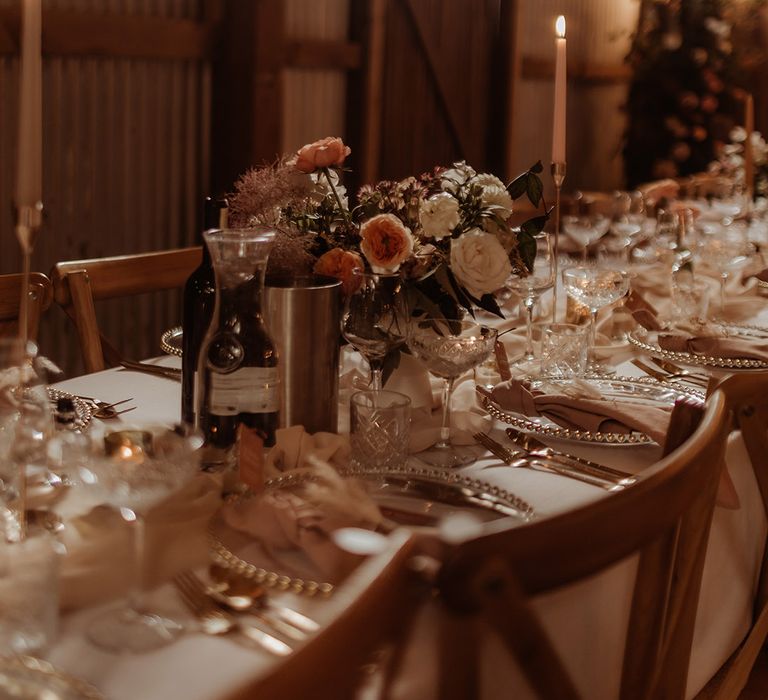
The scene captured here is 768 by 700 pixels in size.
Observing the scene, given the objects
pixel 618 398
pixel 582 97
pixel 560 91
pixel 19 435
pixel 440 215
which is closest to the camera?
pixel 19 435

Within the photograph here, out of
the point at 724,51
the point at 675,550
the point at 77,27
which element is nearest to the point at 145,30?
the point at 77,27

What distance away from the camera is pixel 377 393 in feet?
4.28

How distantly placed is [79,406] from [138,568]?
60 centimetres

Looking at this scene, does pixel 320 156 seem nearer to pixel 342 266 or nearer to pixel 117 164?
pixel 342 266

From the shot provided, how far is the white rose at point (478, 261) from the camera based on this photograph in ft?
4.63

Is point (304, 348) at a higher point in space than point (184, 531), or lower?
higher

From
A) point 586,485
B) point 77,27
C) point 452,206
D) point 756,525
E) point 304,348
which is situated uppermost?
point 77,27

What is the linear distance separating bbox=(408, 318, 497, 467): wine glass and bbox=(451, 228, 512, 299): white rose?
0.20 feet

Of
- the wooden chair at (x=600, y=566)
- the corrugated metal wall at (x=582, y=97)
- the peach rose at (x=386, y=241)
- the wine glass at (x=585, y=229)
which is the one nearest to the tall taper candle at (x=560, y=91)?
the peach rose at (x=386, y=241)

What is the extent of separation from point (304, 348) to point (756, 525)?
0.68 meters

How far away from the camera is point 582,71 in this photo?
688cm

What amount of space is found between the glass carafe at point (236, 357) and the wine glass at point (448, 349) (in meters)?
0.23

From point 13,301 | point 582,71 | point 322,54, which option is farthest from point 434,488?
point 582,71

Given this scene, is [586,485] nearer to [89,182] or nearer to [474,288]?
[474,288]
